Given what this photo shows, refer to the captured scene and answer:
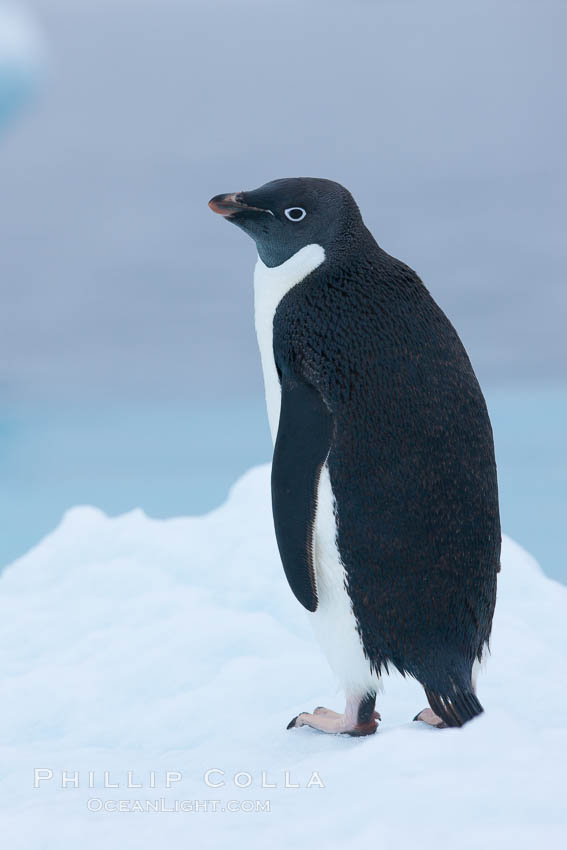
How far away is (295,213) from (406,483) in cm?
89

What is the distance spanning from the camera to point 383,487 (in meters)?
2.21

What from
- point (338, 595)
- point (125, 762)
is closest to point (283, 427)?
point (338, 595)

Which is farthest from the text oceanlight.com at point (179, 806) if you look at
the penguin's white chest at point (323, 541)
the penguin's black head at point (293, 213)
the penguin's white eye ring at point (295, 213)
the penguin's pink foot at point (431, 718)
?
the penguin's white eye ring at point (295, 213)

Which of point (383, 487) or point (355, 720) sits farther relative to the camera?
point (355, 720)

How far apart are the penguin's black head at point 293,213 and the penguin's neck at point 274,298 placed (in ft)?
0.10

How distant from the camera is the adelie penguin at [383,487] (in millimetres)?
2223

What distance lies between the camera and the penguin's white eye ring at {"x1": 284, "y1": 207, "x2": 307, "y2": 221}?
2531 mm

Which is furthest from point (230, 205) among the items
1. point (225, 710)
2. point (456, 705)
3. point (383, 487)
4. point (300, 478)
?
point (225, 710)

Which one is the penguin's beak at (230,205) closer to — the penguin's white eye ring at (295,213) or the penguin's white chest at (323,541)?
the penguin's white eye ring at (295,213)

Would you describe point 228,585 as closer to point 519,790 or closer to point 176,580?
point 176,580

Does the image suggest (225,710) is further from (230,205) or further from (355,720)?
(230,205)

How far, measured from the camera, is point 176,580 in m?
5.08

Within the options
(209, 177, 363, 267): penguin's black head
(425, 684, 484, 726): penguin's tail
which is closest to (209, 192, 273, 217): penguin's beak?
(209, 177, 363, 267): penguin's black head

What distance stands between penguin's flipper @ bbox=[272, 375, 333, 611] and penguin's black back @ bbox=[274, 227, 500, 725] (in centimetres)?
3
